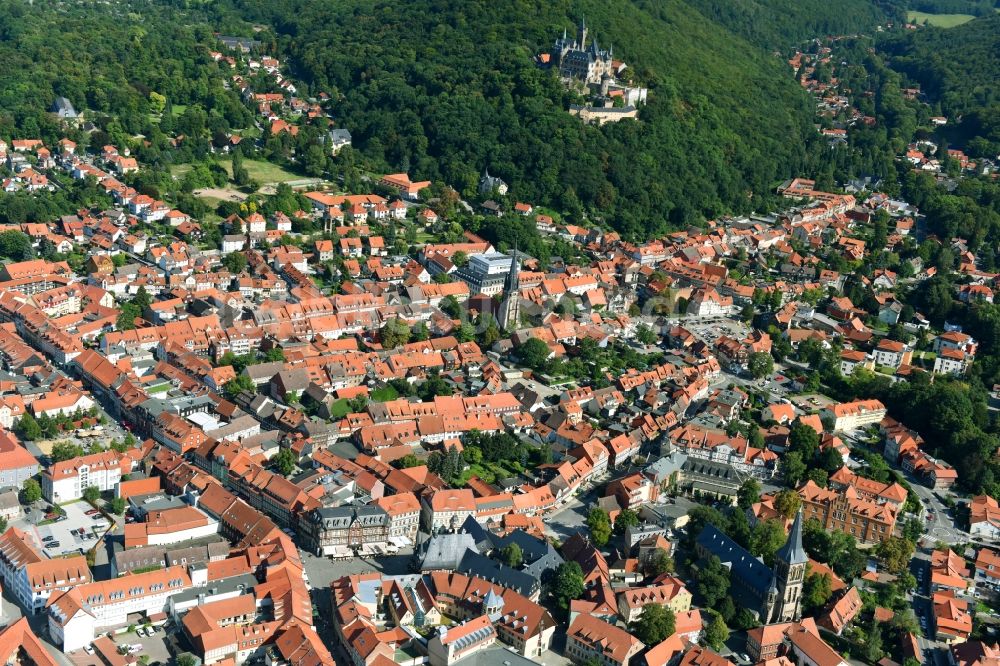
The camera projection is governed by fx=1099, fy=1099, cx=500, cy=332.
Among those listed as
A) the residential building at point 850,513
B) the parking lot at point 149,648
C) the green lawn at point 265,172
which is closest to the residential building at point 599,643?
the parking lot at point 149,648

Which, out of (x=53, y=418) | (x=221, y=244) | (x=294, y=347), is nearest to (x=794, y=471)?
(x=294, y=347)

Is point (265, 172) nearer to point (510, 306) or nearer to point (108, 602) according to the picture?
point (510, 306)

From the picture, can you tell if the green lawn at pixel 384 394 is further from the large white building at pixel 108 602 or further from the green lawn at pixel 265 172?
the green lawn at pixel 265 172

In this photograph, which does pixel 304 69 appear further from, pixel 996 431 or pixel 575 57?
pixel 996 431

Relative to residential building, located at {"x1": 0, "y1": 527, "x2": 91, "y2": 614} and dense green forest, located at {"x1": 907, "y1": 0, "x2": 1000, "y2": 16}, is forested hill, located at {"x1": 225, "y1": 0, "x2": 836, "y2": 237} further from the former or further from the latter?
dense green forest, located at {"x1": 907, "y1": 0, "x2": 1000, "y2": 16}

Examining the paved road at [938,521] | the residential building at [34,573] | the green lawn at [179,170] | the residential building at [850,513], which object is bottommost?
the paved road at [938,521]

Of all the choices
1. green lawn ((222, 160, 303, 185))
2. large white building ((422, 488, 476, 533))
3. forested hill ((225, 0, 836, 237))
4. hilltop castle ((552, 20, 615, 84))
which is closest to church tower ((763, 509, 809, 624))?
large white building ((422, 488, 476, 533))

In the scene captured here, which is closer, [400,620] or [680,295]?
[400,620]
